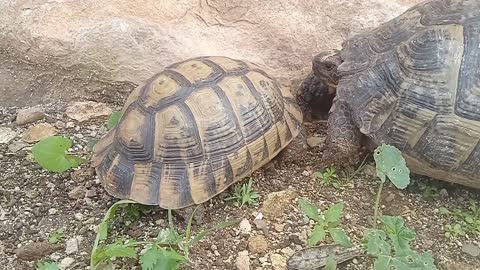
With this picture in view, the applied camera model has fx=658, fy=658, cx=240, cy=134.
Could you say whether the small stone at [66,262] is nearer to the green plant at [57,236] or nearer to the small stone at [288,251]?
the green plant at [57,236]

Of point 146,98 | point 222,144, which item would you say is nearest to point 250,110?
point 222,144

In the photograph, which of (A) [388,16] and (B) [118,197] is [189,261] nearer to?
(B) [118,197]

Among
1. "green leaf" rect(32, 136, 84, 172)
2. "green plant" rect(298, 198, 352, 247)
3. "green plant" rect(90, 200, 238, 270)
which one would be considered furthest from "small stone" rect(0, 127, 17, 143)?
"green plant" rect(298, 198, 352, 247)

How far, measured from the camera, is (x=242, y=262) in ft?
8.61

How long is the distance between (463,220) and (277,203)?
0.83 meters

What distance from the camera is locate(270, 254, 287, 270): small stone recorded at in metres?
2.62


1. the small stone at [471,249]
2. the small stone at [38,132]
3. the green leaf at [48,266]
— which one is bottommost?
the small stone at [38,132]

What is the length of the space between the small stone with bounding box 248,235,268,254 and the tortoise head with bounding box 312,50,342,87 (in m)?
1.02

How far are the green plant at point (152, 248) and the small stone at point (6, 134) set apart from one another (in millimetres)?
856

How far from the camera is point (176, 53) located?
3629 mm

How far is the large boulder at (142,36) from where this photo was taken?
3602 millimetres

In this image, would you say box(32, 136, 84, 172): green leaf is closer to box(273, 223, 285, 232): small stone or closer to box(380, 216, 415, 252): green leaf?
box(273, 223, 285, 232): small stone

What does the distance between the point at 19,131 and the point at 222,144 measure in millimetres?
1162

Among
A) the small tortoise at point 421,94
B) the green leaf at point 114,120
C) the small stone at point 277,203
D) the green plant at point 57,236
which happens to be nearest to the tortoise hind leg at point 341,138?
the small tortoise at point 421,94
